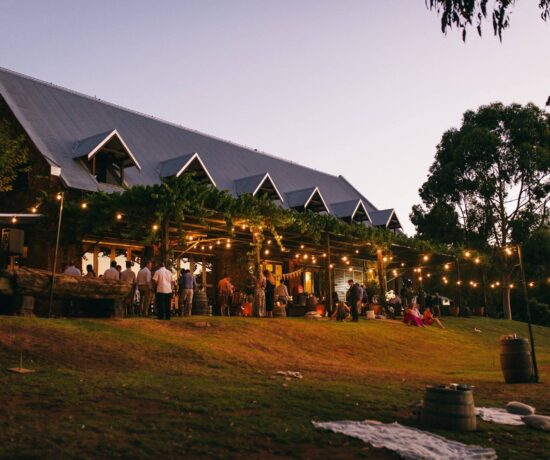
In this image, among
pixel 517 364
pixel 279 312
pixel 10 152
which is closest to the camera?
pixel 517 364

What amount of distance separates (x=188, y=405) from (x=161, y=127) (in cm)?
2265

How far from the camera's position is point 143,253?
2231cm

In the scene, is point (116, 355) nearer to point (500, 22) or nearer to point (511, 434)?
point (511, 434)

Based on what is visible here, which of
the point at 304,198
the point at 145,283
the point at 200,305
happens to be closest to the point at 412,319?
the point at 304,198

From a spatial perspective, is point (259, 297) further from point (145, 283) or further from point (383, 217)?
point (383, 217)

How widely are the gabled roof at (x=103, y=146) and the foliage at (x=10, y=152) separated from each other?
1.87 meters

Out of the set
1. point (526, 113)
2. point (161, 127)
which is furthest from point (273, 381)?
point (526, 113)

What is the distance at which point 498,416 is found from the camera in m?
7.43

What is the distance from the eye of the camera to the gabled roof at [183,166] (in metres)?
22.4

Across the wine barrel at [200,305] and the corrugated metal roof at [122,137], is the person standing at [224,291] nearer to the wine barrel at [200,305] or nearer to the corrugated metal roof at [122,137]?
the wine barrel at [200,305]

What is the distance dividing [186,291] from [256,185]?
8857 millimetres

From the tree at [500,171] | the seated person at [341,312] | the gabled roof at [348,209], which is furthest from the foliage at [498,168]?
the seated person at [341,312]

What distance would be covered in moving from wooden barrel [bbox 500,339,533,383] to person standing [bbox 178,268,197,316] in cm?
934

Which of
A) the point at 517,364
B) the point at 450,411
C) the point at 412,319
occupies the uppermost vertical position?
the point at 412,319
